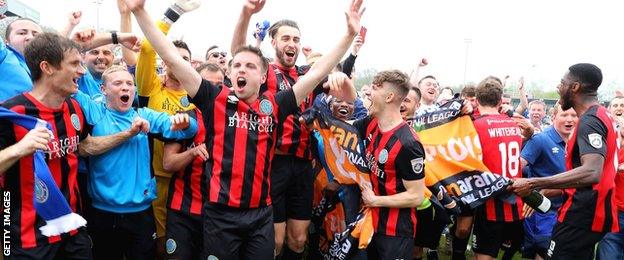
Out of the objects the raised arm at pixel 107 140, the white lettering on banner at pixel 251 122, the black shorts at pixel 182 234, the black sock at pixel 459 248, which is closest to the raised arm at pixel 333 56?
the white lettering on banner at pixel 251 122

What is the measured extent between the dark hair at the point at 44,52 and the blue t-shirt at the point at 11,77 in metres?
0.82

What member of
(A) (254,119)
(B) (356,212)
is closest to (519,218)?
(B) (356,212)

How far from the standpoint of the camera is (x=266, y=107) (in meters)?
3.84

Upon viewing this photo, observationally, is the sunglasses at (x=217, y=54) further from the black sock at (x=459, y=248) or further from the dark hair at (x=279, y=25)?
the black sock at (x=459, y=248)

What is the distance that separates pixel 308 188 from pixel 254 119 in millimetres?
1563

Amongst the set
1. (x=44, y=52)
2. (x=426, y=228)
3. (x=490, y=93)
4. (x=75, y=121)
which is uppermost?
(x=44, y=52)

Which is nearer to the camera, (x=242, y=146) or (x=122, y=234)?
(x=242, y=146)

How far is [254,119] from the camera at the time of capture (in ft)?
12.4

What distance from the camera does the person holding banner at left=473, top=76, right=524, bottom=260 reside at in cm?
516

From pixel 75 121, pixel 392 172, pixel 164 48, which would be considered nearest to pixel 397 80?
pixel 392 172

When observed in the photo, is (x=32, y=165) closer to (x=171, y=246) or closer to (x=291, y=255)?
(x=171, y=246)

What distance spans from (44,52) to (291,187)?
2.58 metres

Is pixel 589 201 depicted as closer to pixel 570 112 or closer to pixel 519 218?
pixel 519 218

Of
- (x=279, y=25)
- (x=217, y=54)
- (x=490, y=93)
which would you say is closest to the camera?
(x=279, y=25)
